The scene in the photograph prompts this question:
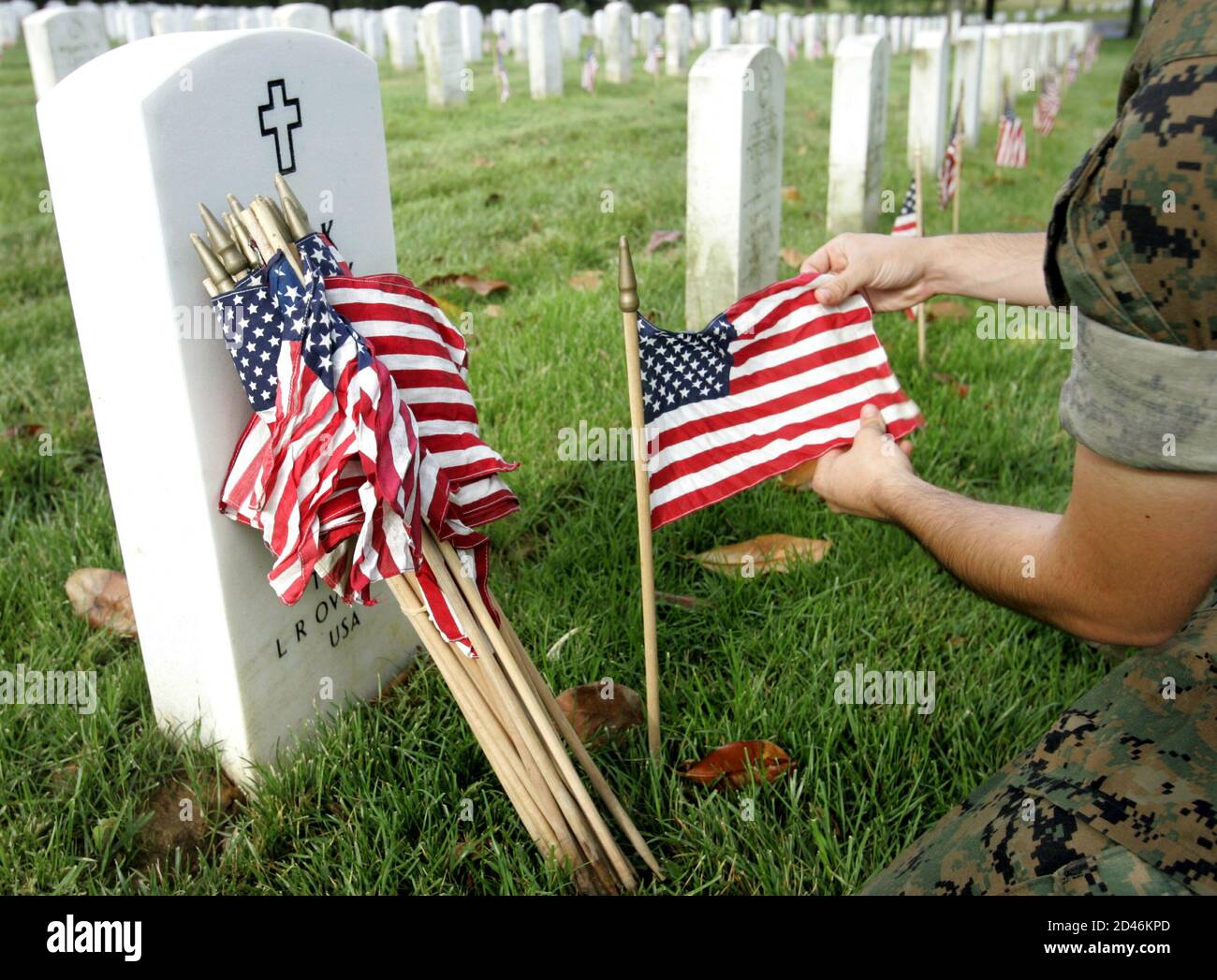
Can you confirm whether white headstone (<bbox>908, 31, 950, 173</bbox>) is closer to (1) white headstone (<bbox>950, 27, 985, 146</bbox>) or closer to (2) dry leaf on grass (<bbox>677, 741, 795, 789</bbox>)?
(1) white headstone (<bbox>950, 27, 985, 146</bbox>)

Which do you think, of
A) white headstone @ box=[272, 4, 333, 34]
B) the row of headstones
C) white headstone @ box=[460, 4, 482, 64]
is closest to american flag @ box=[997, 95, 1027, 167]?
the row of headstones

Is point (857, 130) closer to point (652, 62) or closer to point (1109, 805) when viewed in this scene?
point (1109, 805)

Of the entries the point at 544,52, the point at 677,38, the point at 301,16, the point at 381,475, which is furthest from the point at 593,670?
the point at 677,38

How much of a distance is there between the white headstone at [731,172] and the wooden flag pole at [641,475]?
1.92m

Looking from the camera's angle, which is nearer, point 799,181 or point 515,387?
point 515,387

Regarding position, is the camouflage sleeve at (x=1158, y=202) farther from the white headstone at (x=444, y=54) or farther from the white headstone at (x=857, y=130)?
the white headstone at (x=444, y=54)

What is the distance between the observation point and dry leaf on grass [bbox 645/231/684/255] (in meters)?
5.31

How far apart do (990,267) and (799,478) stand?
870 mm

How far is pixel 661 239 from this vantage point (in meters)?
5.41

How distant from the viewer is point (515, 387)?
355 centimetres

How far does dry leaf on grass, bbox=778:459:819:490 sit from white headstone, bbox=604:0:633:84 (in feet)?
34.6
